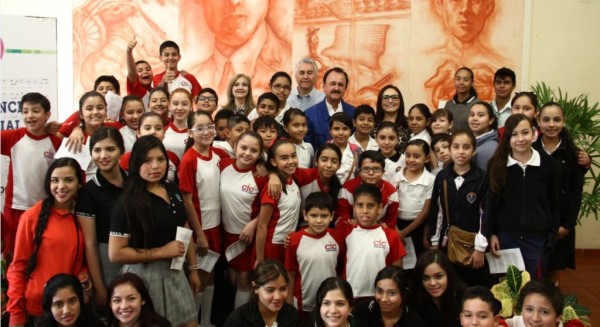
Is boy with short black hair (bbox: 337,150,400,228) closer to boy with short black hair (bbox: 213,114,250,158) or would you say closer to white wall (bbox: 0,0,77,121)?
boy with short black hair (bbox: 213,114,250,158)

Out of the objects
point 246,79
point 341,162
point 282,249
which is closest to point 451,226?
point 341,162

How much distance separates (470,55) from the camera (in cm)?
596

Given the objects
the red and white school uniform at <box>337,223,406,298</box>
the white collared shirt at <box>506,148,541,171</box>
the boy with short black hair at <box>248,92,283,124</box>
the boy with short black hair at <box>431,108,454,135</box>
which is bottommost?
the red and white school uniform at <box>337,223,406,298</box>

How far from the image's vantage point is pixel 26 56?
5387 mm

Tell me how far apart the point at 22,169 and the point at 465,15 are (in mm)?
4371

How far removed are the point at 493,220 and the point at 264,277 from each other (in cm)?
152

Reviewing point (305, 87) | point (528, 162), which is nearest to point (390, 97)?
point (305, 87)

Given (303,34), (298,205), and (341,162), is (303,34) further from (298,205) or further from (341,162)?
(298,205)

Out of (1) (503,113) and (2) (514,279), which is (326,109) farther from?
(2) (514,279)

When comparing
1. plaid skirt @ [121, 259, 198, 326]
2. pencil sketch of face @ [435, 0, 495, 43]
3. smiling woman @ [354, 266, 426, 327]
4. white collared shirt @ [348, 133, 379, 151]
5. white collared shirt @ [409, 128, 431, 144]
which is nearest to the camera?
plaid skirt @ [121, 259, 198, 326]

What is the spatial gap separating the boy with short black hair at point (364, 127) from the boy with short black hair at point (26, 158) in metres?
2.07

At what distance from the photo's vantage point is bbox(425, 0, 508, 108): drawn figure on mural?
5.90 metres

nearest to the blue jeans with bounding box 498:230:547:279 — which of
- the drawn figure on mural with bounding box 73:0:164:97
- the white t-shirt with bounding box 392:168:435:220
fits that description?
the white t-shirt with bounding box 392:168:435:220

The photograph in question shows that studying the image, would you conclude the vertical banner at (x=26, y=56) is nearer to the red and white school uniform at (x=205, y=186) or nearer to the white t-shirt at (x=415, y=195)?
the red and white school uniform at (x=205, y=186)
